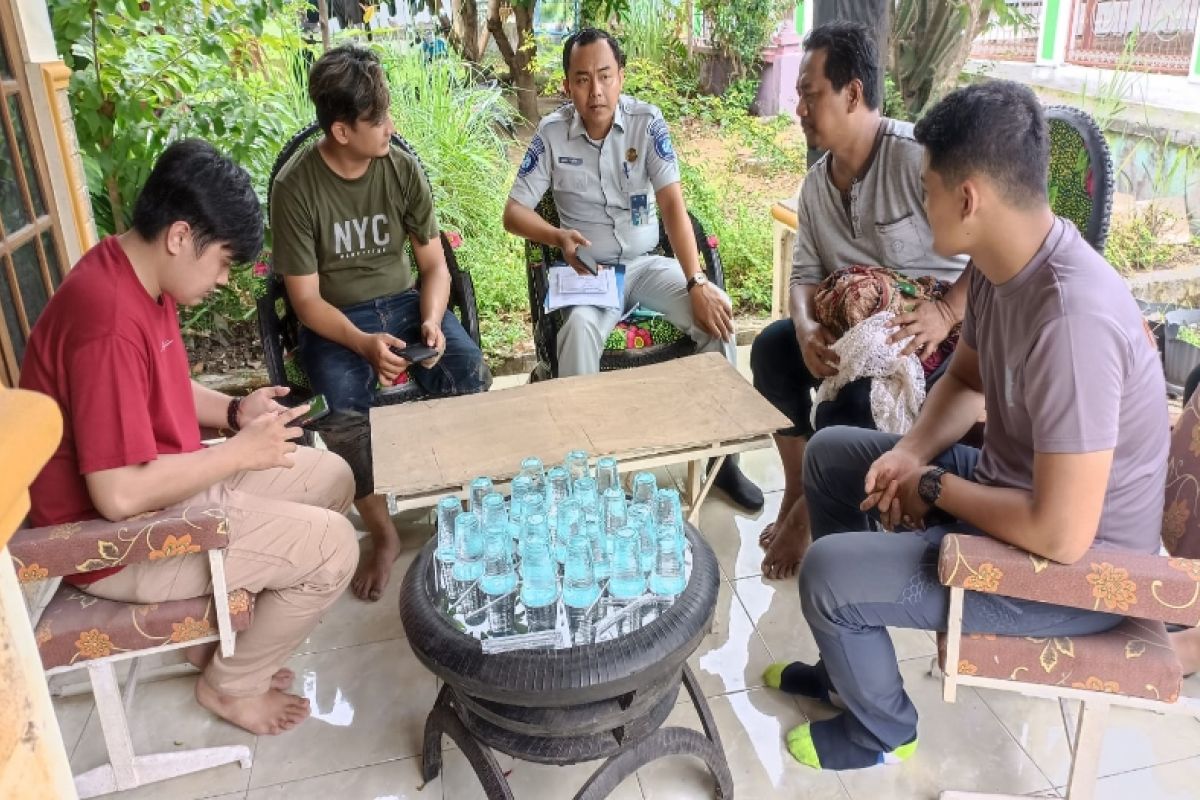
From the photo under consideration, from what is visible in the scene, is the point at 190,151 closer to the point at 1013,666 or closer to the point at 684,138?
the point at 1013,666

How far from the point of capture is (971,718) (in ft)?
6.79

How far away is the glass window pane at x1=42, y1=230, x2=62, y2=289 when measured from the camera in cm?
272

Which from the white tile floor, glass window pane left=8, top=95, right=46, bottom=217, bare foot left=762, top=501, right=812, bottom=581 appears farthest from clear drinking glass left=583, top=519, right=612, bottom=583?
glass window pane left=8, top=95, right=46, bottom=217

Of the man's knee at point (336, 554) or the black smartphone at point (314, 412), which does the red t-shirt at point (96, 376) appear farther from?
the black smartphone at point (314, 412)

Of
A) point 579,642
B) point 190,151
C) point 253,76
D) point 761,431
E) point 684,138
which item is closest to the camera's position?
point 579,642

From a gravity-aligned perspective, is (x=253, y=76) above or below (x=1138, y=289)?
above

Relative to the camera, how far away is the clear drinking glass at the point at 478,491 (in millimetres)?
1866

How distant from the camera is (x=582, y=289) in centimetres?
301

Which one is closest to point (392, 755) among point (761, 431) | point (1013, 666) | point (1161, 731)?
point (761, 431)

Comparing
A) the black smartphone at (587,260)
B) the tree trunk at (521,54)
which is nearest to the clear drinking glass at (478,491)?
the black smartphone at (587,260)

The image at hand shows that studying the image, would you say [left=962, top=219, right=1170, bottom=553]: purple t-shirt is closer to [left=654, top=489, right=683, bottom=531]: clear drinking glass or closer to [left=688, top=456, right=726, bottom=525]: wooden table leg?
[left=654, top=489, right=683, bottom=531]: clear drinking glass

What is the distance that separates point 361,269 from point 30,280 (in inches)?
36.8

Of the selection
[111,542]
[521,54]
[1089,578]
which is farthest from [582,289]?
[521,54]

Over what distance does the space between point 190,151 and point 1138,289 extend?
399cm
